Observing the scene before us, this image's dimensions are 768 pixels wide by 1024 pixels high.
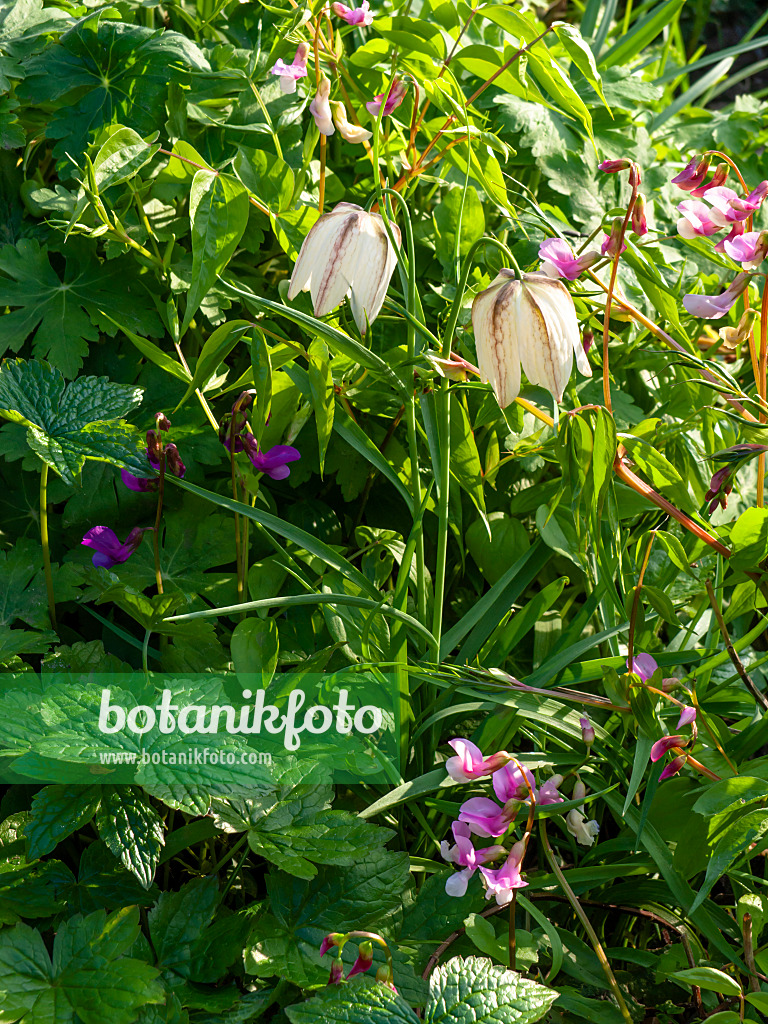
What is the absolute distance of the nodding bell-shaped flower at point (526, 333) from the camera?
2.58 ft

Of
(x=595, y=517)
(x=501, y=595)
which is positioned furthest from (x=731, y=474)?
(x=501, y=595)

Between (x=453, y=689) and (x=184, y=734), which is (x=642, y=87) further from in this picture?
(x=184, y=734)

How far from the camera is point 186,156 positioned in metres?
1.08

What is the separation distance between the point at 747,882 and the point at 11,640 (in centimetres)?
87

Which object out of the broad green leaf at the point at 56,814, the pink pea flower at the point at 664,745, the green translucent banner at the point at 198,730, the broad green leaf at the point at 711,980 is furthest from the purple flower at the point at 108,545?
the broad green leaf at the point at 711,980

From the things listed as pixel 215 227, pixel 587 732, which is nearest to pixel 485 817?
pixel 587 732

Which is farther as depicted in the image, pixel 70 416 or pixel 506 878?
pixel 70 416

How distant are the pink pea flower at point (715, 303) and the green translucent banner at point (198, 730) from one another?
529mm

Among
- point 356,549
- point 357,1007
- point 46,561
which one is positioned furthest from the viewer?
point 356,549

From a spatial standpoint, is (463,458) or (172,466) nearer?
(172,466)

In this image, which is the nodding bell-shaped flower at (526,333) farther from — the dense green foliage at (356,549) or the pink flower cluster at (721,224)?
the pink flower cluster at (721,224)

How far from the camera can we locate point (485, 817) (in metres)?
0.83

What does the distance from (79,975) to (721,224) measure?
1.03 meters

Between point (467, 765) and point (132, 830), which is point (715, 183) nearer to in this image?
point (467, 765)
